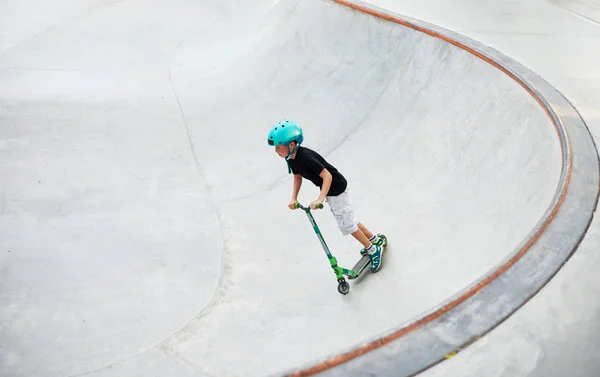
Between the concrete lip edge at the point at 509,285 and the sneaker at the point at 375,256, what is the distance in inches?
67.9

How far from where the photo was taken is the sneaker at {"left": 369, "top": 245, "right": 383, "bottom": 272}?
5.23 meters

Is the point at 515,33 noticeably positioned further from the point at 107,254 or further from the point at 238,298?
the point at 107,254

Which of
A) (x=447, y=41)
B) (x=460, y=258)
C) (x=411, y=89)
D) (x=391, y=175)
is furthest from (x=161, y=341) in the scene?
(x=447, y=41)

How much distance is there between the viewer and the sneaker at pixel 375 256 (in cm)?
523

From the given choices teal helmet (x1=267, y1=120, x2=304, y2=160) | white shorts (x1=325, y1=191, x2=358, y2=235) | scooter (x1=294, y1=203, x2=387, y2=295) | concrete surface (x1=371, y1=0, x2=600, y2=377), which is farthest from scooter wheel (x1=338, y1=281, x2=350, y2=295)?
concrete surface (x1=371, y1=0, x2=600, y2=377)

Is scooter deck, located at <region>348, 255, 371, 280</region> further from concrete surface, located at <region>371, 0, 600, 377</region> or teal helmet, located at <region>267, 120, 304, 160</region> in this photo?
concrete surface, located at <region>371, 0, 600, 377</region>

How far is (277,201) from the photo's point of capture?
7.30 m

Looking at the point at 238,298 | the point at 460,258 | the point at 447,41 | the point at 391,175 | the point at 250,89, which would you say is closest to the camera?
the point at 460,258

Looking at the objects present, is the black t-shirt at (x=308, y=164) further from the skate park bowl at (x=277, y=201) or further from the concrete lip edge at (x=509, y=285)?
the concrete lip edge at (x=509, y=285)

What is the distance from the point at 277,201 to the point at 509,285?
4396 mm

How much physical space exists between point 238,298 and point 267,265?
612 mm

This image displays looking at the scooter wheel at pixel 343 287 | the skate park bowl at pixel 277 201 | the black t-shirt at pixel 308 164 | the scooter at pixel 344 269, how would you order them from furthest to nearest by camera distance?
the scooter wheel at pixel 343 287, the scooter at pixel 344 269, the black t-shirt at pixel 308 164, the skate park bowl at pixel 277 201

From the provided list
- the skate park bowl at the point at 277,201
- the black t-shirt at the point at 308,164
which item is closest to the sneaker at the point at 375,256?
the skate park bowl at the point at 277,201

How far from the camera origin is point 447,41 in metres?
7.34
